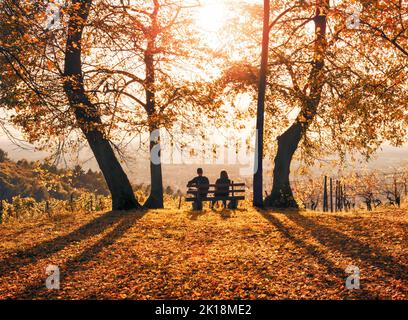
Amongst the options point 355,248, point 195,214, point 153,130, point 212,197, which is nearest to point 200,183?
point 212,197

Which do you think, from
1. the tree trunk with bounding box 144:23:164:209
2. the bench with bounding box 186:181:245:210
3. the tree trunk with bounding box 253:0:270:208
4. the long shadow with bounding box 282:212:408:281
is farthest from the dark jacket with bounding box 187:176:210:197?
the long shadow with bounding box 282:212:408:281

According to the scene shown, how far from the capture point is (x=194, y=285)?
7535 millimetres

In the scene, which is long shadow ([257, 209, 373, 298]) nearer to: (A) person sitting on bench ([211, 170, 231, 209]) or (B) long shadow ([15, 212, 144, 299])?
(A) person sitting on bench ([211, 170, 231, 209])

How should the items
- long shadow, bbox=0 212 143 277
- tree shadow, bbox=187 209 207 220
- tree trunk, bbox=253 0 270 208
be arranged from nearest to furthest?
long shadow, bbox=0 212 143 277 → tree shadow, bbox=187 209 207 220 → tree trunk, bbox=253 0 270 208

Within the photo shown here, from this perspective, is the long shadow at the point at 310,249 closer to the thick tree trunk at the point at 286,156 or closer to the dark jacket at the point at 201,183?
the dark jacket at the point at 201,183

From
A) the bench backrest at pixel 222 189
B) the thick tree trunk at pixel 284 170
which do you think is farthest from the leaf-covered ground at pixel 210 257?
the thick tree trunk at pixel 284 170

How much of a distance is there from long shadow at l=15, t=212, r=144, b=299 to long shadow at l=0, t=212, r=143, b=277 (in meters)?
0.56

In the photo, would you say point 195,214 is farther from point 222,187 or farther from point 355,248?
→ point 355,248

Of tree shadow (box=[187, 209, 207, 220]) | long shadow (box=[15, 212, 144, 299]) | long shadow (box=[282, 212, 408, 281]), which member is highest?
tree shadow (box=[187, 209, 207, 220])

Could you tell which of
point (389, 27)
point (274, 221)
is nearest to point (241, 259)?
point (274, 221)

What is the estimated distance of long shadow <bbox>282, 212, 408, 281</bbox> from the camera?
7863 millimetres

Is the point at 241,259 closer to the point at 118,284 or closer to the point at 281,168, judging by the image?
the point at 118,284

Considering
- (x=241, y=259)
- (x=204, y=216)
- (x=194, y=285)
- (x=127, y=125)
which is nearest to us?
(x=194, y=285)
